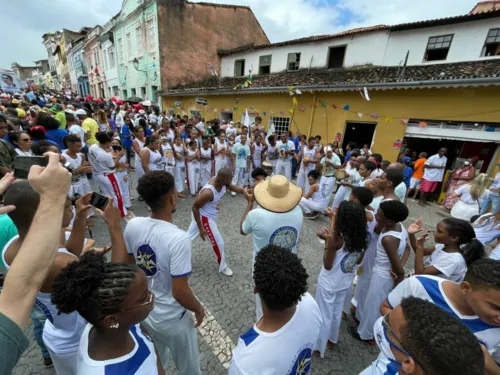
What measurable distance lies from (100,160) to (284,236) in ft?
14.9

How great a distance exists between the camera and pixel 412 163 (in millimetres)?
9023

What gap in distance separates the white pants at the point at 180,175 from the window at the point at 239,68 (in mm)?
14812

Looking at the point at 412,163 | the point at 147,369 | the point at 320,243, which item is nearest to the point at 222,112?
the point at 412,163

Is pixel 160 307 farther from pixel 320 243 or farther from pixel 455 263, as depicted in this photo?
pixel 320 243

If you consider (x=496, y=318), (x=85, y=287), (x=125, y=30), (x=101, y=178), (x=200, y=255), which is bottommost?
(x=200, y=255)

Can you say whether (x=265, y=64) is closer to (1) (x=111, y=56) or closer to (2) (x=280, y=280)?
(2) (x=280, y=280)

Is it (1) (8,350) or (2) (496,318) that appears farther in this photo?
(2) (496,318)

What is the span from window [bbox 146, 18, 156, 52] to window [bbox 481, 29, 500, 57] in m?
21.4

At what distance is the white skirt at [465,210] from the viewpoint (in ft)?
18.4

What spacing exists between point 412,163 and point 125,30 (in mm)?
27313

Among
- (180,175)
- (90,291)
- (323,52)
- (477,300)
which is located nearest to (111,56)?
(323,52)

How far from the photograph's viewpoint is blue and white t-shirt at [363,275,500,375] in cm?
145

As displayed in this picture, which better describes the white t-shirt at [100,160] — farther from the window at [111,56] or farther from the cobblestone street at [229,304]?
the window at [111,56]

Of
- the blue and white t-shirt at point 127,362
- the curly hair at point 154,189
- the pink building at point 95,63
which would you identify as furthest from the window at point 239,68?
the blue and white t-shirt at point 127,362
